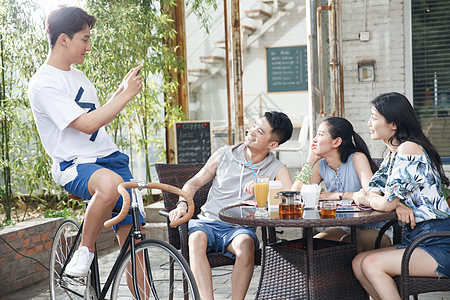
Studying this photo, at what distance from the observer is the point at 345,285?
96.7 inches

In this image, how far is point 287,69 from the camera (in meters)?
10.1

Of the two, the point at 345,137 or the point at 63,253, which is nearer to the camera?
the point at 345,137

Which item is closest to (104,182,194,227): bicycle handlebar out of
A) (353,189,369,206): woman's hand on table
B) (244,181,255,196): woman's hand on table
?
(244,181,255,196): woman's hand on table

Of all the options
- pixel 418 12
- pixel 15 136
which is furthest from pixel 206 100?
pixel 418 12

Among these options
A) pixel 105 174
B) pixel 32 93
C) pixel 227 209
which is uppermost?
pixel 32 93

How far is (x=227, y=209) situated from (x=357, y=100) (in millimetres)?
3389

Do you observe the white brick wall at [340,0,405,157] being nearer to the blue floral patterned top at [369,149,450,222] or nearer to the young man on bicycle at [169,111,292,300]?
the young man on bicycle at [169,111,292,300]

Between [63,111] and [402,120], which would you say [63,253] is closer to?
[63,111]

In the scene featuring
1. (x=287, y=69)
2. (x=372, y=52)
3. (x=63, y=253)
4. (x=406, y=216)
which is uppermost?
(x=287, y=69)

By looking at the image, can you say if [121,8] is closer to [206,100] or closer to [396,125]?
[206,100]

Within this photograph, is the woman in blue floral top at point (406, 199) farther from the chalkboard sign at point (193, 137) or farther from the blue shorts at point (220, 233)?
the chalkboard sign at point (193, 137)

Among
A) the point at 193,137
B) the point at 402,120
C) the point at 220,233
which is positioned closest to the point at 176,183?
the point at 220,233

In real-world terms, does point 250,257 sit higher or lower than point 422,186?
lower

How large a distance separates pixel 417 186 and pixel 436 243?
0.25m
